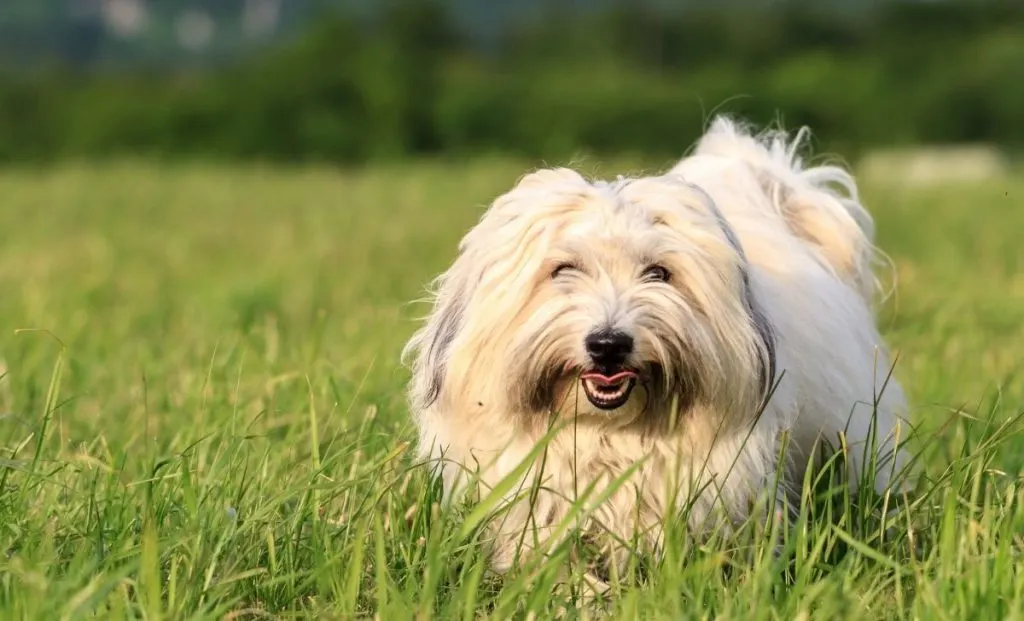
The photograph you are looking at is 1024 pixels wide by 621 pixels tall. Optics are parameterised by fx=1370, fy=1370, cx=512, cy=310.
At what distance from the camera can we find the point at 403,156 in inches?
1391

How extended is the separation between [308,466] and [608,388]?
0.96 m

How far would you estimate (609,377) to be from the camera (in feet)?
10.2

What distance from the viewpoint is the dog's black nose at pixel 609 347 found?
3.02 m

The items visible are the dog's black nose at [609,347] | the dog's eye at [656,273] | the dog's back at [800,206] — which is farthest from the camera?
the dog's back at [800,206]

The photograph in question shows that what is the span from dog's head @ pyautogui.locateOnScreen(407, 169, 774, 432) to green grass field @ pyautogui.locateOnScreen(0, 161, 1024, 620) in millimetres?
342

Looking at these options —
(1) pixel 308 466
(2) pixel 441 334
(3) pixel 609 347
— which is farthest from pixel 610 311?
(1) pixel 308 466

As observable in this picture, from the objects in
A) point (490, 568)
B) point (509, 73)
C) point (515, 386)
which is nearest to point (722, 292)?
point (515, 386)

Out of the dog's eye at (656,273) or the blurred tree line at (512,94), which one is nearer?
the dog's eye at (656,273)

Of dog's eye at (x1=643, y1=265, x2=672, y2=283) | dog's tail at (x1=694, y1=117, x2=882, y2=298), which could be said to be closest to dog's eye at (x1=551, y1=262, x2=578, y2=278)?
dog's eye at (x1=643, y1=265, x2=672, y2=283)

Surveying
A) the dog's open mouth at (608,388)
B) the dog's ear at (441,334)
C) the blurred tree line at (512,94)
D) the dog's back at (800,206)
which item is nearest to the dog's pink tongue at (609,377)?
the dog's open mouth at (608,388)

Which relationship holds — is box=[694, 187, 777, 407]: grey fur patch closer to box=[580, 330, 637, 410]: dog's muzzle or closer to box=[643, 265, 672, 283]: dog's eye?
box=[643, 265, 672, 283]: dog's eye

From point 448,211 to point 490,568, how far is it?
12.4m

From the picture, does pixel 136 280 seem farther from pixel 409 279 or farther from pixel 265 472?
pixel 265 472

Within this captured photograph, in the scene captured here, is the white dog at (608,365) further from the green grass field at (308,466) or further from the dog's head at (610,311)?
the green grass field at (308,466)
